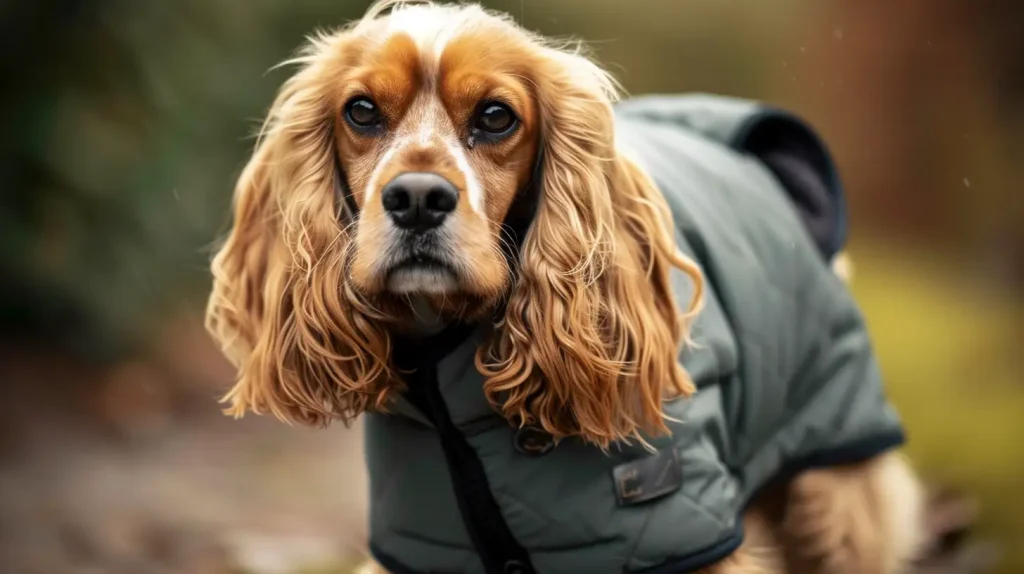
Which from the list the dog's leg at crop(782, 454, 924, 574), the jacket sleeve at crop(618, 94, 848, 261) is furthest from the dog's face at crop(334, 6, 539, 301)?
the dog's leg at crop(782, 454, 924, 574)

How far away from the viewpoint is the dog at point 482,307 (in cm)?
217

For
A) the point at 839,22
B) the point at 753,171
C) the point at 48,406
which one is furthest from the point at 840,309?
the point at 839,22

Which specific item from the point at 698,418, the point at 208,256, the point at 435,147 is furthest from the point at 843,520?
the point at 208,256

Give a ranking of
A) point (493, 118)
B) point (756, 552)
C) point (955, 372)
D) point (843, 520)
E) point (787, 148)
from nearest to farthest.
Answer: point (493, 118), point (756, 552), point (843, 520), point (787, 148), point (955, 372)

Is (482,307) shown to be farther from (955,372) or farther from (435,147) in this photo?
(955,372)

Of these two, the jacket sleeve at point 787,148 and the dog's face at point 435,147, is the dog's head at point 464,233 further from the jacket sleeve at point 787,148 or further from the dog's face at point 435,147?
the jacket sleeve at point 787,148

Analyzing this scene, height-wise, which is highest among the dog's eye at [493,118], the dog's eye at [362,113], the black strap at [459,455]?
the dog's eye at [493,118]

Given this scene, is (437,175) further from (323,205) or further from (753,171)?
(753,171)

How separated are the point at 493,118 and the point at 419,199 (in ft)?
0.82

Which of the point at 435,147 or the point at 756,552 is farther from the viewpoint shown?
the point at 756,552

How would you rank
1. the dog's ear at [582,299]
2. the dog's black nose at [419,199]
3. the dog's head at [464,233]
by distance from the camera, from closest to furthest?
the dog's black nose at [419,199] → the dog's head at [464,233] → the dog's ear at [582,299]

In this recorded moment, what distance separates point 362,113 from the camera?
223 cm

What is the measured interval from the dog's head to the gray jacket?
0.30 feet

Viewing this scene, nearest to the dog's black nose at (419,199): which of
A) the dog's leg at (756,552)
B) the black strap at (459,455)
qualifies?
the black strap at (459,455)
